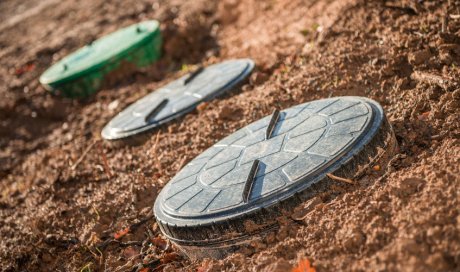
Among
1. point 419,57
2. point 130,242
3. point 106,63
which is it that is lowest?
point 130,242

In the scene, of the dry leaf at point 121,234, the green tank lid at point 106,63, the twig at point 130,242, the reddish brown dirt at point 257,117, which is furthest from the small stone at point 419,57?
the green tank lid at point 106,63

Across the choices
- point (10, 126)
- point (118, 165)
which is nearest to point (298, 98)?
point (118, 165)

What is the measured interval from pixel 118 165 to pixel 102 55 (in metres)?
1.99

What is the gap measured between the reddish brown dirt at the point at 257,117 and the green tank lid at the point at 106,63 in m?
0.14

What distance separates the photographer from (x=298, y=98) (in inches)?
138

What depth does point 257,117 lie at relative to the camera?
3.53m

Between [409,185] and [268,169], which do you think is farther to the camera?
[268,169]

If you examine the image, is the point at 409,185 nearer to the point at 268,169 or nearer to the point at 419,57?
the point at 268,169

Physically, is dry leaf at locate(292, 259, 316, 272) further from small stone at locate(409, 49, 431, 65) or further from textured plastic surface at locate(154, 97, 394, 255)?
small stone at locate(409, 49, 431, 65)

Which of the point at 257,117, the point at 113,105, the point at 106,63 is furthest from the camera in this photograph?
the point at 106,63

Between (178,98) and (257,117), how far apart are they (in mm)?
831

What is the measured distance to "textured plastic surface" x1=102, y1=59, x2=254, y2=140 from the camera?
155 inches

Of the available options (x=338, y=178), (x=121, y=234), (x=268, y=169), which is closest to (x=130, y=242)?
(x=121, y=234)

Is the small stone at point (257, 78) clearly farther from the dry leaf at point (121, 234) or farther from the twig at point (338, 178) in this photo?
the twig at point (338, 178)
